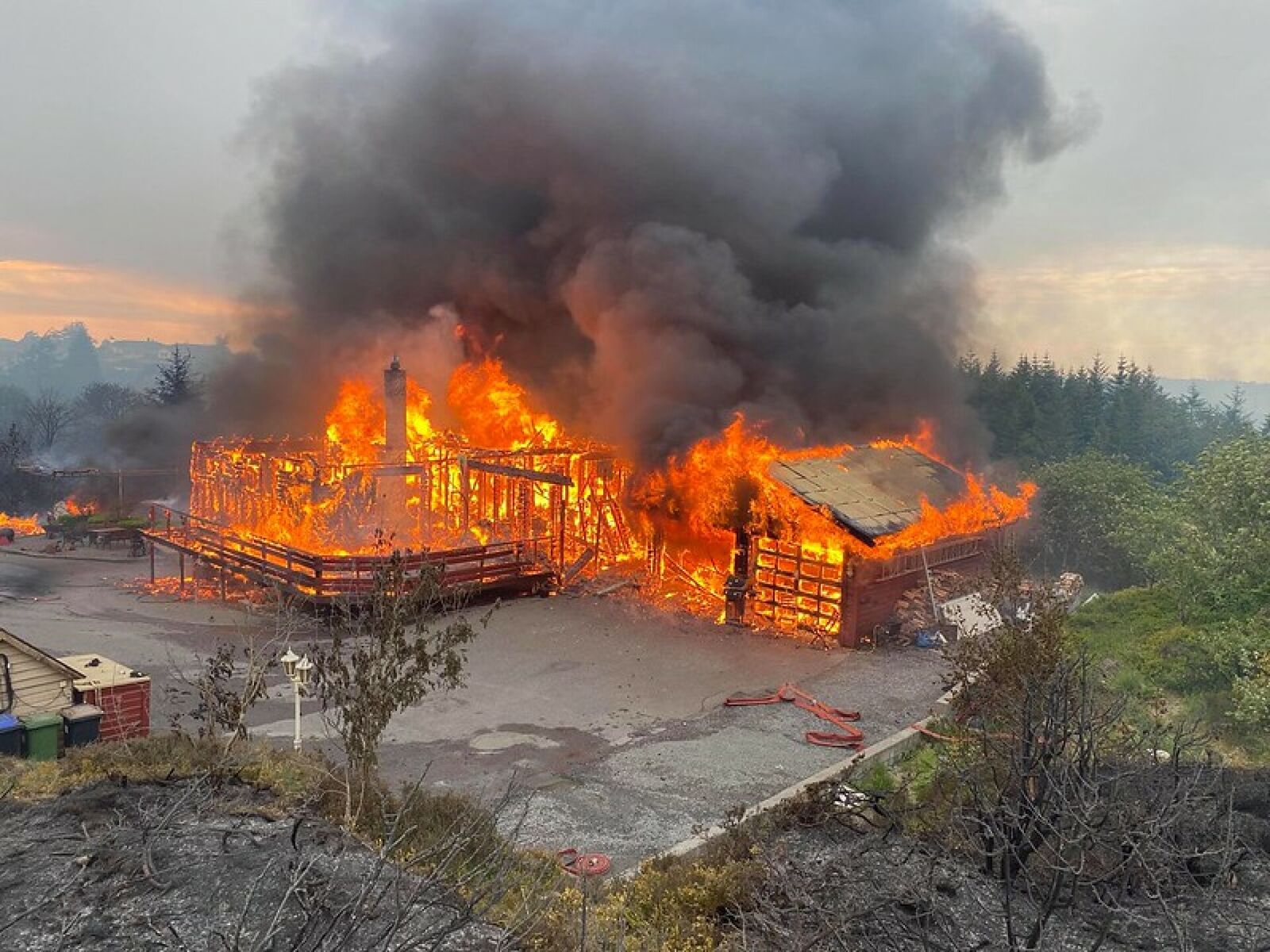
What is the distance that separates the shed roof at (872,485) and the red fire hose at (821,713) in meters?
3.79

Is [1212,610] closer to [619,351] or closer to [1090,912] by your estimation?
[1090,912]

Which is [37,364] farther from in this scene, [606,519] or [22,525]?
[606,519]

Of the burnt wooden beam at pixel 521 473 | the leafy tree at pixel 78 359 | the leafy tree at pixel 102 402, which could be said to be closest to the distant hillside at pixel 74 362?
the leafy tree at pixel 78 359

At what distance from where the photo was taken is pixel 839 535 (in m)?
15.8

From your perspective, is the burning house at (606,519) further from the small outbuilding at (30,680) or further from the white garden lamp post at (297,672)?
the small outbuilding at (30,680)

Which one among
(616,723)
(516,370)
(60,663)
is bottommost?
(616,723)

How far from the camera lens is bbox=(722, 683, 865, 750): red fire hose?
36.3ft

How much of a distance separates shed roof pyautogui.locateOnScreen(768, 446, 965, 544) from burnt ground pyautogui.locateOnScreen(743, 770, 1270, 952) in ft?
27.9

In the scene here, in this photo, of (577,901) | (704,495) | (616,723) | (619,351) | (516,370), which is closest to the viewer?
(577,901)

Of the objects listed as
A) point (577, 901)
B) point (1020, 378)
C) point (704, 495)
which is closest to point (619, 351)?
point (704, 495)

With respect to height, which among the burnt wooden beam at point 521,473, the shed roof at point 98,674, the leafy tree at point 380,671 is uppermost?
the burnt wooden beam at point 521,473

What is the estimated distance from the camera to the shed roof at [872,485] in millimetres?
15898

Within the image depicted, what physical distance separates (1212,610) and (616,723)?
8.18 m

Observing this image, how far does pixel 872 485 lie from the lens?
704 inches
